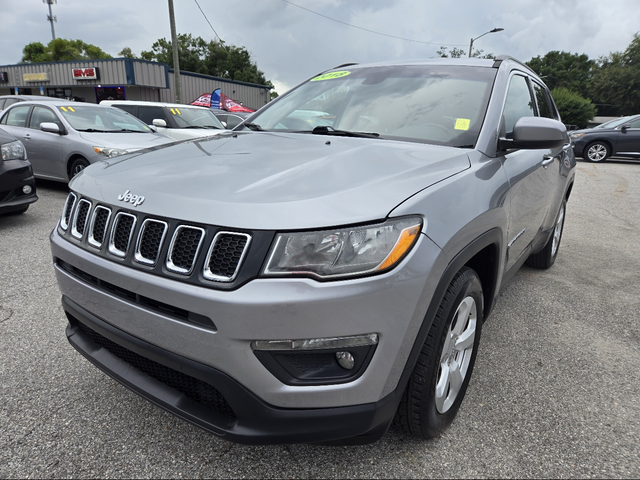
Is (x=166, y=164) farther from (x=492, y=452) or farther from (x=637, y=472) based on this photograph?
(x=637, y=472)

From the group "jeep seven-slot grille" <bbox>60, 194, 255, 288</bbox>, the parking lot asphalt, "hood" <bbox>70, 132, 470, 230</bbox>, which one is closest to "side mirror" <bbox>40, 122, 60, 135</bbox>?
the parking lot asphalt

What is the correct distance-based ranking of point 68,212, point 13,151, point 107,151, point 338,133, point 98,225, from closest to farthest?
point 98,225 → point 68,212 → point 338,133 → point 13,151 → point 107,151

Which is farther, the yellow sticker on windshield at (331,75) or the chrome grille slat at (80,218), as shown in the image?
the yellow sticker on windshield at (331,75)

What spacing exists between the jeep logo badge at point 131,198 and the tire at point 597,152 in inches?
669

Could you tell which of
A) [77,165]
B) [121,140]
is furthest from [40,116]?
[121,140]

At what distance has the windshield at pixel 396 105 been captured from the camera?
2363mm

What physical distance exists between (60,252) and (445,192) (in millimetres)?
1593

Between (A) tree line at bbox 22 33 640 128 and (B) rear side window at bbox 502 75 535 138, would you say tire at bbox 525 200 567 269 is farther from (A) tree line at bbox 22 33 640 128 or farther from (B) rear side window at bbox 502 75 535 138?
(A) tree line at bbox 22 33 640 128

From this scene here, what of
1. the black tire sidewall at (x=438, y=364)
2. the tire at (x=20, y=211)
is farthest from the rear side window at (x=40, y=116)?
the black tire sidewall at (x=438, y=364)

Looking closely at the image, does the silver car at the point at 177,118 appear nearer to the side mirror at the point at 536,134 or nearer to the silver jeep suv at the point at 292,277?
the silver jeep suv at the point at 292,277

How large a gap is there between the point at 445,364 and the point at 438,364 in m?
0.19

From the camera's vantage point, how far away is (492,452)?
1.92 meters

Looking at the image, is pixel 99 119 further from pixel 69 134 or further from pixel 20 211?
pixel 20 211

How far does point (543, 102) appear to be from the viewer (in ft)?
12.6
